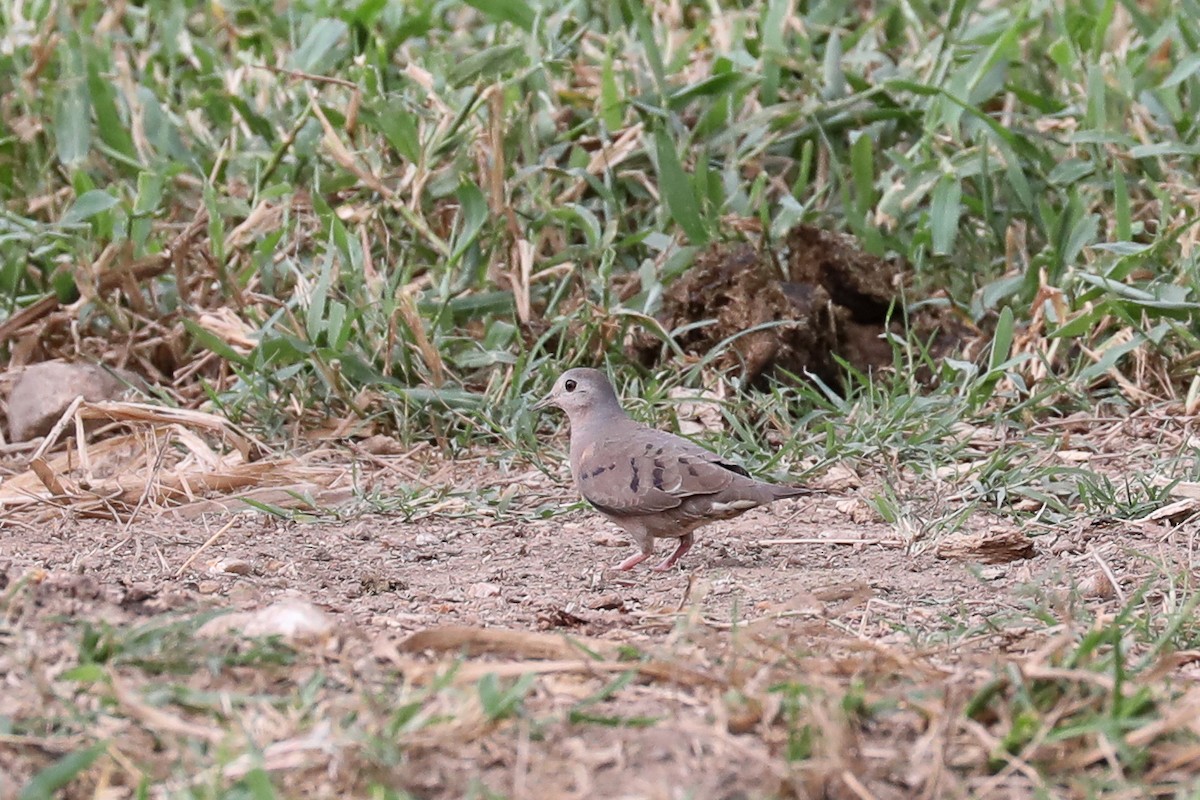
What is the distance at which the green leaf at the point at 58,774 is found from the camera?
93.9 inches

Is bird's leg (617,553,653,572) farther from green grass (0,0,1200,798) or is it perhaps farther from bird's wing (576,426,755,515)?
green grass (0,0,1200,798)

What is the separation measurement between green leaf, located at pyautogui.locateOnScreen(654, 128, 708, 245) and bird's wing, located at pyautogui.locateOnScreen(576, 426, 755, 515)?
142 cm

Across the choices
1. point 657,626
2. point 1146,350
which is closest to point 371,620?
point 657,626

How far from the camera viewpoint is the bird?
440 cm

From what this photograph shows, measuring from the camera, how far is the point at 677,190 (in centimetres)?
594

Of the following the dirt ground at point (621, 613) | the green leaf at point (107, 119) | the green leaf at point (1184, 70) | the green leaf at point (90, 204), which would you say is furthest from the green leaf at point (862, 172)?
the green leaf at point (107, 119)

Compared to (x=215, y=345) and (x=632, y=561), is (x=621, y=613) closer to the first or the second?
(x=632, y=561)

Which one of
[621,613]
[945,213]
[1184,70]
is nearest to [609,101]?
[945,213]

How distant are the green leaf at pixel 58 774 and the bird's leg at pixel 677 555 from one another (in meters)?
2.27

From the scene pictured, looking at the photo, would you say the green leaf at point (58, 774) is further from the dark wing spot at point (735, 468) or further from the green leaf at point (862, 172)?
the green leaf at point (862, 172)

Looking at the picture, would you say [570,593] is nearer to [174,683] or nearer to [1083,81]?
[174,683]

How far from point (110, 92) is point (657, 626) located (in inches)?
167

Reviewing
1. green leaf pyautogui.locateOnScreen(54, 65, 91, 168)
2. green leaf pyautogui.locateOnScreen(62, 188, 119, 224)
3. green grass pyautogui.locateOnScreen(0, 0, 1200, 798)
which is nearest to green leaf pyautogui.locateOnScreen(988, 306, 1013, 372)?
green grass pyautogui.locateOnScreen(0, 0, 1200, 798)

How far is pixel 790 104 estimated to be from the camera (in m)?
6.53
